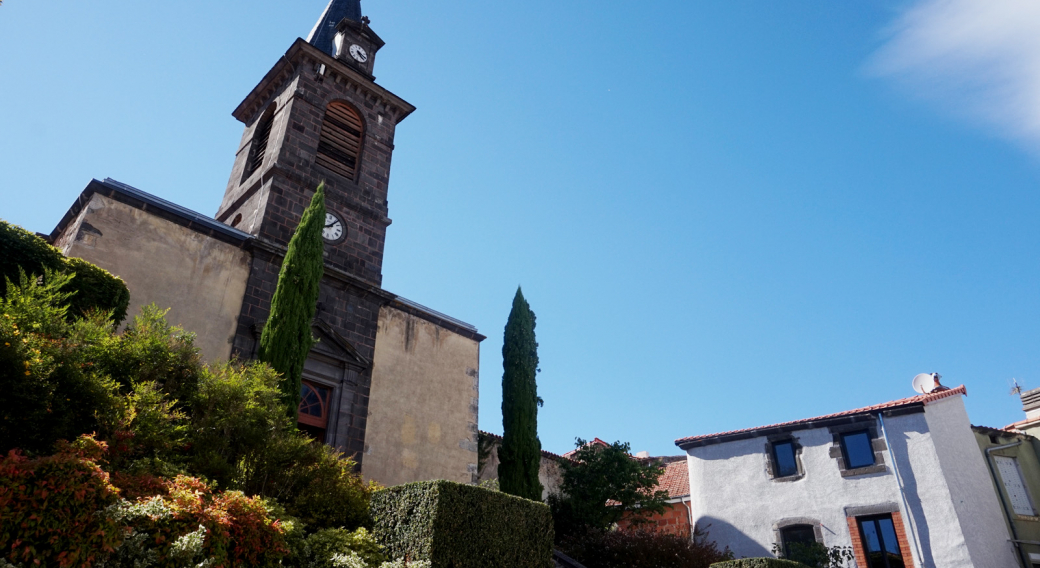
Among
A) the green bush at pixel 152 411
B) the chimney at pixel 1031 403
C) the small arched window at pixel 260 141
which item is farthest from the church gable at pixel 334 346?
the chimney at pixel 1031 403

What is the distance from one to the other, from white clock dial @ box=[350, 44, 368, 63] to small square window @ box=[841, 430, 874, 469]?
55.9 ft

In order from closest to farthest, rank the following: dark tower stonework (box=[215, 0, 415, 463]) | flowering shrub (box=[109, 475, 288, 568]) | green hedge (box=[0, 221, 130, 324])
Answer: flowering shrub (box=[109, 475, 288, 568]) < green hedge (box=[0, 221, 130, 324]) < dark tower stonework (box=[215, 0, 415, 463])

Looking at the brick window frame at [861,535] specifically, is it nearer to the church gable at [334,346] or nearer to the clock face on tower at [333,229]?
the church gable at [334,346]

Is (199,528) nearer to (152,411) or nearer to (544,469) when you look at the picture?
(152,411)

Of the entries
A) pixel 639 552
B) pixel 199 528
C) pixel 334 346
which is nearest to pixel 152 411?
pixel 199 528

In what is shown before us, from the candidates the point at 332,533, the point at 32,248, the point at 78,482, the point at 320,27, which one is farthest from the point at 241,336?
the point at 320,27

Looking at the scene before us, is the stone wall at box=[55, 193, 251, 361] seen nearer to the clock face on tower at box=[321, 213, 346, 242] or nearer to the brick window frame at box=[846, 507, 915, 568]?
the clock face on tower at box=[321, 213, 346, 242]

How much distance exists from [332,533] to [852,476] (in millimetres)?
14547

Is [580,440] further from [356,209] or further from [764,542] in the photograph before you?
[356,209]

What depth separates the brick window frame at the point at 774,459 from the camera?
18141mm

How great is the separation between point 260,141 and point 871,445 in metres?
18.0

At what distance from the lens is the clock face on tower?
1566 centimetres

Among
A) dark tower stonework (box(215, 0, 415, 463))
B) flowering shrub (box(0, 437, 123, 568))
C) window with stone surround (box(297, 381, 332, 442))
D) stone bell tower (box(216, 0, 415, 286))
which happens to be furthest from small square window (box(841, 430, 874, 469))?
flowering shrub (box(0, 437, 123, 568))

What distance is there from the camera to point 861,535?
54.2 ft
